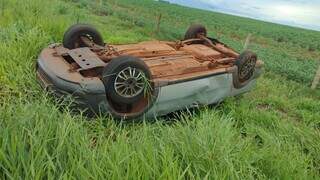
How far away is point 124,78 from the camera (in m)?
4.20

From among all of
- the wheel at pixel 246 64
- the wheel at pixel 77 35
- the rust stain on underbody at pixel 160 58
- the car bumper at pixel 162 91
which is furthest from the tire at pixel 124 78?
the wheel at pixel 246 64

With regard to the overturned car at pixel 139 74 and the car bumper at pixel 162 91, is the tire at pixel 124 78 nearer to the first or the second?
the overturned car at pixel 139 74

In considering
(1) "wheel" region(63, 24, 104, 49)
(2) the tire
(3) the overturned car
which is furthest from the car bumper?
(1) "wheel" region(63, 24, 104, 49)

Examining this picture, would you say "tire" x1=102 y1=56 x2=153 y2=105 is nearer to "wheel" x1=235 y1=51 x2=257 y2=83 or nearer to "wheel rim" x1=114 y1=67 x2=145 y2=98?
"wheel rim" x1=114 y1=67 x2=145 y2=98

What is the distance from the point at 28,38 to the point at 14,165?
3.62 meters

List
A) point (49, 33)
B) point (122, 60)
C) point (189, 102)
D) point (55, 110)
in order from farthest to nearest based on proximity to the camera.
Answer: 1. point (49, 33)
2. point (189, 102)
3. point (122, 60)
4. point (55, 110)

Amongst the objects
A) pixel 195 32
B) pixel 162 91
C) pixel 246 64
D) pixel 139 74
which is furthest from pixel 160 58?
pixel 195 32

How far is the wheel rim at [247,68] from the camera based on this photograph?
5.64m

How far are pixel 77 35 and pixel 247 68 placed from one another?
8.17ft

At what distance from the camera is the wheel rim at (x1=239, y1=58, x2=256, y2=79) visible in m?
5.64

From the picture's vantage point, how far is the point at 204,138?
10.5ft

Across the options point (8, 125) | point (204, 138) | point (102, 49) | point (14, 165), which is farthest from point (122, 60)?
point (14, 165)

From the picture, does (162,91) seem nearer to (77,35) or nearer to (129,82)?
(129,82)

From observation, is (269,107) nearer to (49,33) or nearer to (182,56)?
(182,56)
